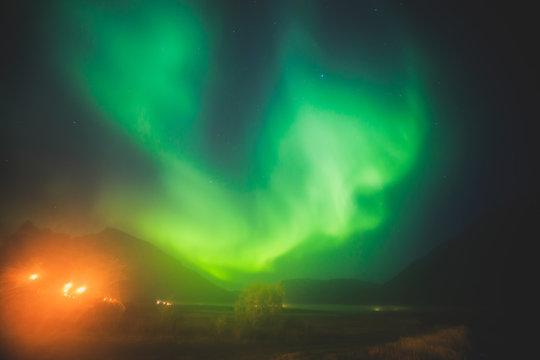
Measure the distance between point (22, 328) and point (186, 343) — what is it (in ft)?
54.0

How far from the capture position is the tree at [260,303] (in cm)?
4550

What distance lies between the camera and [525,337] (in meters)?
40.9

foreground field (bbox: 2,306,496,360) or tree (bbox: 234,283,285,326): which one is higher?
tree (bbox: 234,283,285,326)

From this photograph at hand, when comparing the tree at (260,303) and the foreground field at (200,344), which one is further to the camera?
the tree at (260,303)

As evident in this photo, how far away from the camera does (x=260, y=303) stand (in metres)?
46.6


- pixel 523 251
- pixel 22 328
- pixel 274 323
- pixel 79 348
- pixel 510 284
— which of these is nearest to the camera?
pixel 79 348

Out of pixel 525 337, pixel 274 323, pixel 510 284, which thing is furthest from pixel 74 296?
pixel 510 284

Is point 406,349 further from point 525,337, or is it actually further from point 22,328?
point 22,328

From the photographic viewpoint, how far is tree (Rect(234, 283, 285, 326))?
4550cm

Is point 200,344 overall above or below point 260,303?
below

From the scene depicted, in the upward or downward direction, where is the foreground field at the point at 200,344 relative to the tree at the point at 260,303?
downward

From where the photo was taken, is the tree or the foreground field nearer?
the foreground field

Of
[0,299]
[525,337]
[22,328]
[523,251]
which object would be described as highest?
[523,251]

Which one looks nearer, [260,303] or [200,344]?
[200,344]
